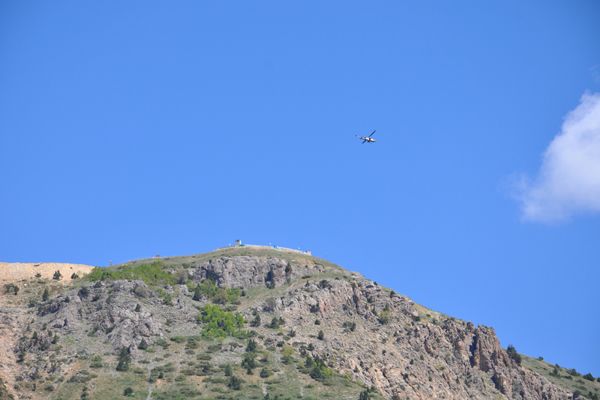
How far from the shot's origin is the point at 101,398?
132 metres

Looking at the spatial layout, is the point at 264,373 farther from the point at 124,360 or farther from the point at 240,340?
the point at 124,360

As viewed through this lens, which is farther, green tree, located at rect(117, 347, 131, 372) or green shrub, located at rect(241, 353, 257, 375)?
green shrub, located at rect(241, 353, 257, 375)

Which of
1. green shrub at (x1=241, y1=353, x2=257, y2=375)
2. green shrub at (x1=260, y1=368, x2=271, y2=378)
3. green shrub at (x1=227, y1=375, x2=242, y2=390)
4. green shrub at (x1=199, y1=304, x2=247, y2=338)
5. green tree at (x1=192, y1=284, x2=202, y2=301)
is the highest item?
green tree at (x1=192, y1=284, x2=202, y2=301)

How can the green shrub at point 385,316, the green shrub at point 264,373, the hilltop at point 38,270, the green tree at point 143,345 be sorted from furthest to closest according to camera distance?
the hilltop at point 38,270
the green shrub at point 385,316
the green tree at point 143,345
the green shrub at point 264,373

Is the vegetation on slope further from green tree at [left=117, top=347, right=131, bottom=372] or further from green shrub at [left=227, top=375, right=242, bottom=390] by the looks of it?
green tree at [left=117, top=347, right=131, bottom=372]

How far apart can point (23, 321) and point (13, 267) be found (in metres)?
21.6

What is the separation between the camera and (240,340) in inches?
5969

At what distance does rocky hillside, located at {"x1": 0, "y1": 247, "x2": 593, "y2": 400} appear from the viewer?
13775cm

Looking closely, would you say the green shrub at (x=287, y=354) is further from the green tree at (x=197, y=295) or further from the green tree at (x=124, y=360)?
the green tree at (x=197, y=295)

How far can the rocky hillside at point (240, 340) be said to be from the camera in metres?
138

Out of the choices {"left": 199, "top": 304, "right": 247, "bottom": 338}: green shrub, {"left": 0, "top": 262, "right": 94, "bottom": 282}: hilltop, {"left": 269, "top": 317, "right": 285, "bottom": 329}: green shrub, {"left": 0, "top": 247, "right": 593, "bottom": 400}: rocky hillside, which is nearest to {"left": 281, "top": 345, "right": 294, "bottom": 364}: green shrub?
{"left": 0, "top": 247, "right": 593, "bottom": 400}: rocky hillside

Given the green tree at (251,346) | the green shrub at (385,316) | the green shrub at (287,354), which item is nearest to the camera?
the green shrub at (287,354)

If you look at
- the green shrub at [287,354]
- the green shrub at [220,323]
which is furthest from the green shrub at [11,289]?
the green shrub at [287,354]

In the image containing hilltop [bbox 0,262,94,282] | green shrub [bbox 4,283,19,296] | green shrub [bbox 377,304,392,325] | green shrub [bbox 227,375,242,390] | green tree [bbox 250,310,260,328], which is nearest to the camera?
green shrub [bbox 227,375,242,390]
